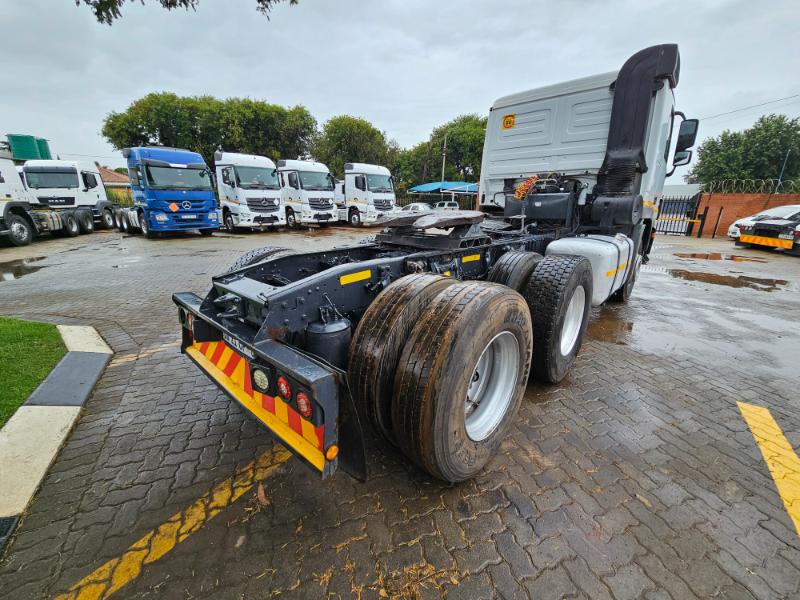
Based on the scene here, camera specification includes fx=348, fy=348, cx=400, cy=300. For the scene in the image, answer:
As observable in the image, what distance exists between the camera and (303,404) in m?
1.56

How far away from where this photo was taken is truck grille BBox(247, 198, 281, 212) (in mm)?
15805

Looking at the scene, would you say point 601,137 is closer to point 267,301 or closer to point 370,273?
point 370,273

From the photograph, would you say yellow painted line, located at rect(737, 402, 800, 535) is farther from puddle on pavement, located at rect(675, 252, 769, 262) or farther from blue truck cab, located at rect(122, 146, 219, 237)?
blue truck cab, located at rect(122, 146, 219, 237)

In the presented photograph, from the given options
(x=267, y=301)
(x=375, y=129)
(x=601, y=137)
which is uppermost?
(x=375, y=129)

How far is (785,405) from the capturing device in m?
2.99

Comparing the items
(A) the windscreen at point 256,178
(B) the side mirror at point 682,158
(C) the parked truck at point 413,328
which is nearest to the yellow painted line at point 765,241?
(B) the side mirror at point 682,158

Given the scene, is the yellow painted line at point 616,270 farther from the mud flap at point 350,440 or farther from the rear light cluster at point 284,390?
the rear light cluster at point 284,390

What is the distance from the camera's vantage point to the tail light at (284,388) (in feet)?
5.31

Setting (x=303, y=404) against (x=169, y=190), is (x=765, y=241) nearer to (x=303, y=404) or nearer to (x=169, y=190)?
(x=303, y=404)

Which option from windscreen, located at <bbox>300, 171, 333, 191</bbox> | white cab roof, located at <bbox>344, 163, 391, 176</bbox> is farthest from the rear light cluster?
white cab roof, located at <bbox>344, 163, 391, 176</bbox>

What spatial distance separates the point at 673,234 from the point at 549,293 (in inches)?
821

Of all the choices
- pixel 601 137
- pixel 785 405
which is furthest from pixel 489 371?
pixel 601 137

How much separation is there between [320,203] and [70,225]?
10.5 meters

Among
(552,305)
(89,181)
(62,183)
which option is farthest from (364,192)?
(552,305)
